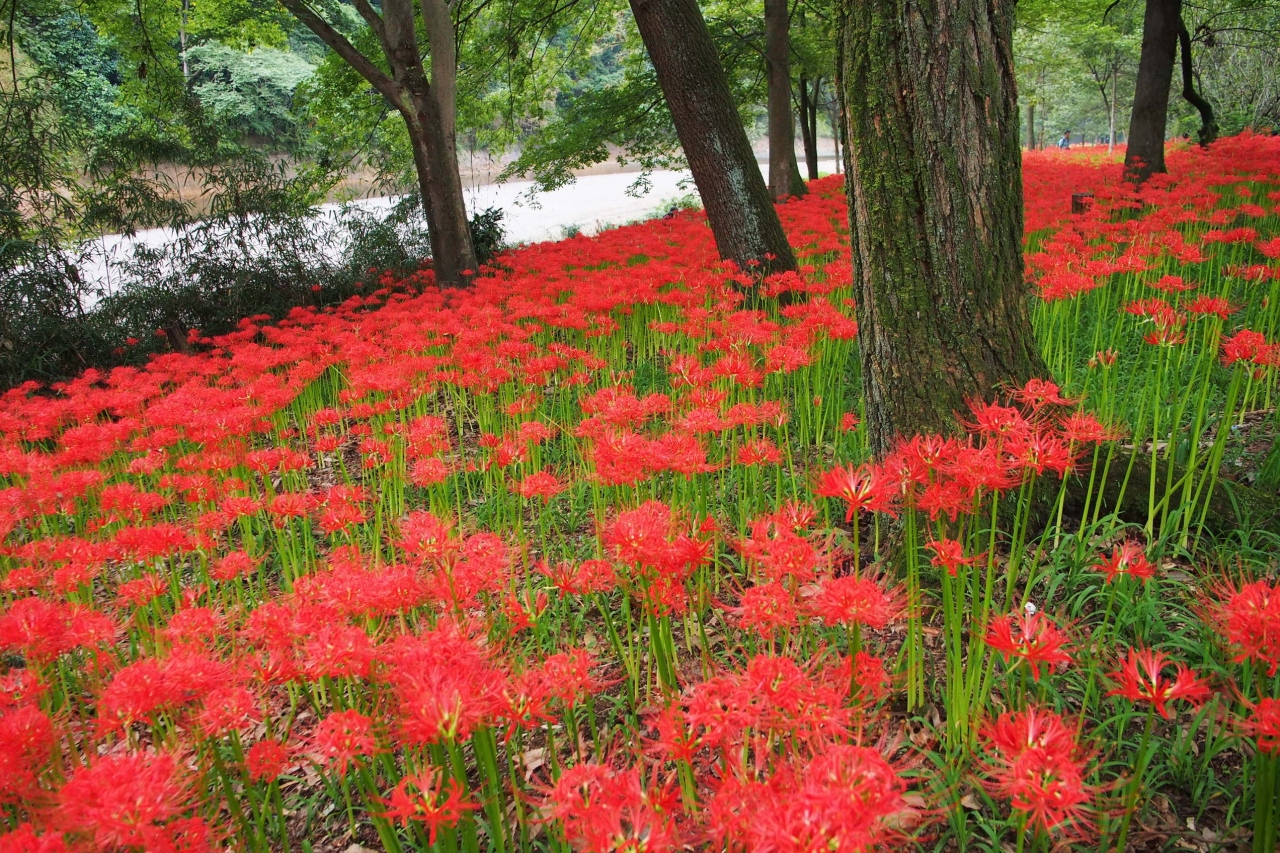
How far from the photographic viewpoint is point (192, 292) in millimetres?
9211

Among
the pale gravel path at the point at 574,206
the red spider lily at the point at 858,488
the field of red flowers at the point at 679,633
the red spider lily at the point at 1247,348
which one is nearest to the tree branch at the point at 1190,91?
the pale gravel path at the point at 574,206

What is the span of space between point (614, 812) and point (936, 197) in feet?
8.01

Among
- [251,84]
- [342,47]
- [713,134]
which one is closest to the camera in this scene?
[713,134]

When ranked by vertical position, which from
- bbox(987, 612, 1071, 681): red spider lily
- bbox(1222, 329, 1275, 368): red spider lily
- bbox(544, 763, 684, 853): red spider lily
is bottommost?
bbox(544, 763, 684, 853): red spider lily

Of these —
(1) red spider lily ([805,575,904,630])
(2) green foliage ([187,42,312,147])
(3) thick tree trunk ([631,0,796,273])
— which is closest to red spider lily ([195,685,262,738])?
(1) red spider lily ([805,575,904,630])

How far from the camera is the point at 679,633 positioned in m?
2.85

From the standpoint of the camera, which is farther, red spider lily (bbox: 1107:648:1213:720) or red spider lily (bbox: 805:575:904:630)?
red spider lily (bbox: 805:575:904:630)

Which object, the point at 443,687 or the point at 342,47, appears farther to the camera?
the point at 342,47

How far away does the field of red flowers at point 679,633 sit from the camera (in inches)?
47.4

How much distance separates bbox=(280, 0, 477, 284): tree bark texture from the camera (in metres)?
8.69

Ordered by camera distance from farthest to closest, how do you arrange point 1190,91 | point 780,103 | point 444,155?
1. point 780,103
2. point 1190,91
3. point 444,155

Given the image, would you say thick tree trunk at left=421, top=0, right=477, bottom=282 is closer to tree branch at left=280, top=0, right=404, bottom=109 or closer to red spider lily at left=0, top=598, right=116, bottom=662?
tree branch at left=280, top=0, right=404, bottom=109

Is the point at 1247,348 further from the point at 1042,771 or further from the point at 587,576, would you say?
the point at 587,576

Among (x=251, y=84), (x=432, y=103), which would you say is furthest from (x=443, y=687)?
(x=251, y=84)
